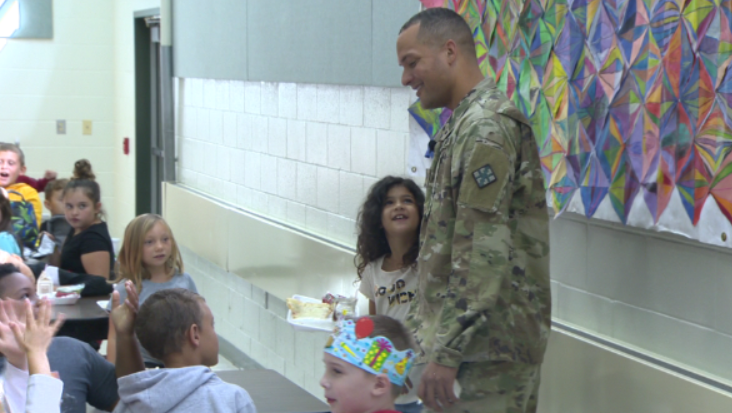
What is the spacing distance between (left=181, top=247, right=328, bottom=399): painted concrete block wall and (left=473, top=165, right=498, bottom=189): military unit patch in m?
2.64

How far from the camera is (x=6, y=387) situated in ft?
8.22

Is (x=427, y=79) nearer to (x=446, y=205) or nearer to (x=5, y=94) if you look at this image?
(x=446, y=205)

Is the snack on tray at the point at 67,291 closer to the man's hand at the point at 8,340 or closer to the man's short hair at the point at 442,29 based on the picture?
the man's hand at the point at 8,340

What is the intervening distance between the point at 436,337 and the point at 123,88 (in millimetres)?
7848

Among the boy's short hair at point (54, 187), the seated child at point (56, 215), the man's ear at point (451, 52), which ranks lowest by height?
the seated child at point (56, 215)

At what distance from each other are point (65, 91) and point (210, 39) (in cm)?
373

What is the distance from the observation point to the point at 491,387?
241 centimetres

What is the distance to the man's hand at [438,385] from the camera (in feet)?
7.57

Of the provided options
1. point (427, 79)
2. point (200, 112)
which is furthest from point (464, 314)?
point (200, 112)

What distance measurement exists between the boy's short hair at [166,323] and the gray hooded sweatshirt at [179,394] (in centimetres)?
17

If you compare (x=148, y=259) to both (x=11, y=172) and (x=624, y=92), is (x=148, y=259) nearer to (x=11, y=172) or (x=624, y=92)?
(x=624, y=92)

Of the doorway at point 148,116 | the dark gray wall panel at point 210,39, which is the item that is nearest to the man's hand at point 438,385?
the dark gray wall panel at point 210,39

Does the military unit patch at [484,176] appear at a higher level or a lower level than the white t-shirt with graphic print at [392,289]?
higher

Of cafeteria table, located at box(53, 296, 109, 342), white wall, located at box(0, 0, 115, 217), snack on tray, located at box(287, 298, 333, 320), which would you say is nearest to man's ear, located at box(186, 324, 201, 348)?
snack on tray, located at box(287, 298, 333, 320)
